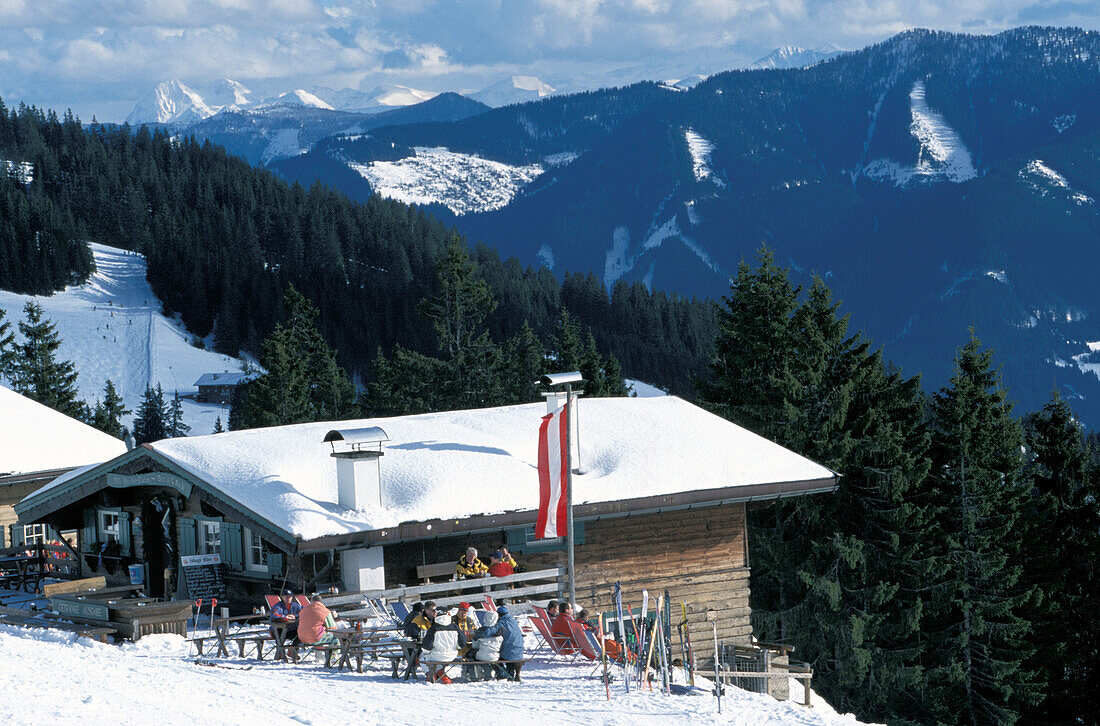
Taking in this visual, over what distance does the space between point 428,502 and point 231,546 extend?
3972 millimetres

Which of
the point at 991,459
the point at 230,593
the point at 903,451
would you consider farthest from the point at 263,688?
the point at 991,459

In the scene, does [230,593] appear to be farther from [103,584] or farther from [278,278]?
[278,278]

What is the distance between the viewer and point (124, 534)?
23.4m

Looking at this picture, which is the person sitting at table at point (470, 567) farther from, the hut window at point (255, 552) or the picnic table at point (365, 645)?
the hut window at point (255, 552)

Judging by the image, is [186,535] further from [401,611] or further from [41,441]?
[41,441]

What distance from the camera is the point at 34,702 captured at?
38.8 feet

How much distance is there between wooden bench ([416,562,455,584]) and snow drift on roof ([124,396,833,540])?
116cm

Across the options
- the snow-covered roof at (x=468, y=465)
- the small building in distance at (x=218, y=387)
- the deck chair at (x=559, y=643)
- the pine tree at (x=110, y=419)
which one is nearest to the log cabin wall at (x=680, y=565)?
the snow-covered roof at (x=468, y=465)

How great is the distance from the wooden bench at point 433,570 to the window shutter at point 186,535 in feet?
15.3

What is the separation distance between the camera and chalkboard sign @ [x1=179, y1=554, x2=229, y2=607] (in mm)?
20625

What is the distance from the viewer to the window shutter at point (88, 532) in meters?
24.2

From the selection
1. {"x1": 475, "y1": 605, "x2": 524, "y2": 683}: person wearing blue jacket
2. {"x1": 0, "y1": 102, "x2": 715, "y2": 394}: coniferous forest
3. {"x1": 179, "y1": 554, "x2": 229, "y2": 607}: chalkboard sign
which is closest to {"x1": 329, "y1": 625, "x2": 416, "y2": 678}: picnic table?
{"x1": 475, "y1": 605, "x2": 524, "y2": 683}: person wearing blue jacket

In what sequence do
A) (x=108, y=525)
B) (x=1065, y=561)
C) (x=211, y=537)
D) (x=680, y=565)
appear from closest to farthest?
1. (x=211, y=537)
2. (x=680, y=565)
3. (x=108, y=525)
4. (x=1065, y=561)

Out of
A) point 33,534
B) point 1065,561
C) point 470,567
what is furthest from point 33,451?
point 1065,561
